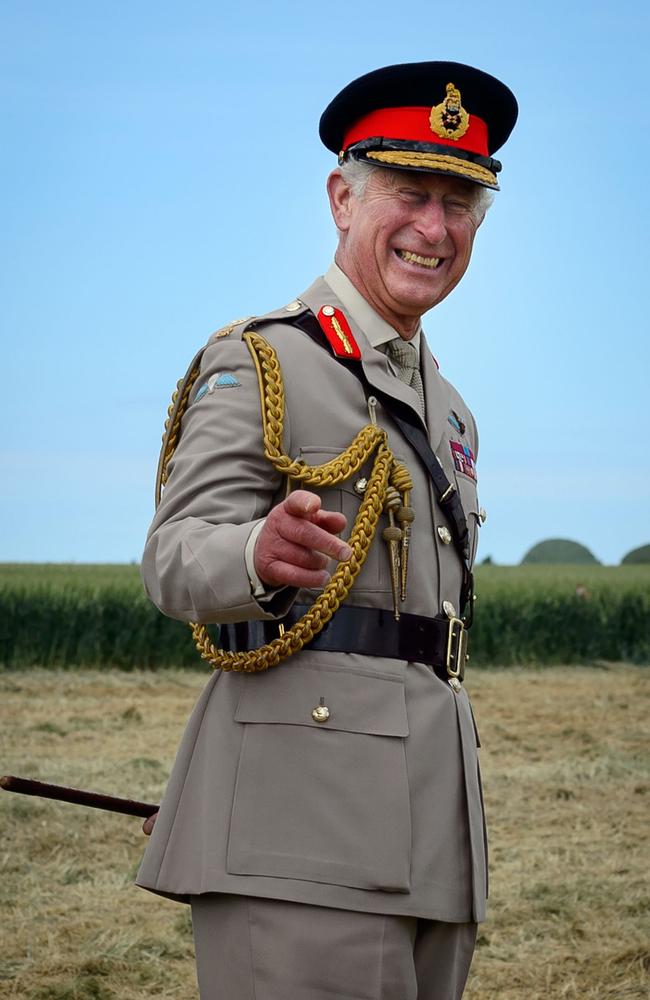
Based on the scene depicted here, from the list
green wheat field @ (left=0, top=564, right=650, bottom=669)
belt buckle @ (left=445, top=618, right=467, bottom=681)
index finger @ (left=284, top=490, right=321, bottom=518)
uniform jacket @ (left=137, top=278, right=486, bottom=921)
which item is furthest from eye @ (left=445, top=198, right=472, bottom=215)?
green wheat field @ (left=0, top=564, right=650, bottom=669)

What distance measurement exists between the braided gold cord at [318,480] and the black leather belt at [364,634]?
2cm

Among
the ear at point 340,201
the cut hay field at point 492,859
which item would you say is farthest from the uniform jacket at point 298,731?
the cut hay field at point 492,859

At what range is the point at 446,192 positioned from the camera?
7.51ft

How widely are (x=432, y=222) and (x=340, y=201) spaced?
0.18 metres

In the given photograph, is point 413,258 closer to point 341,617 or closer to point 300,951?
point 341,617

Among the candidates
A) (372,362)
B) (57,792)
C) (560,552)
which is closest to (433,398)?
(372,362)

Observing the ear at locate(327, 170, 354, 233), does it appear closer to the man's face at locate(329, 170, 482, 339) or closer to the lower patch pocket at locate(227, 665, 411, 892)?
the man's face at locate(329, 170, 482, 339)

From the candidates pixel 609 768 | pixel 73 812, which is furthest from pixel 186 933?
pixel 609 768

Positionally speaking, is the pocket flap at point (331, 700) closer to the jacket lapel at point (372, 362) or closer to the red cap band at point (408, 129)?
the jacket lapel at point (372, 362)

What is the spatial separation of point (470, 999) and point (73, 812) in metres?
2.63

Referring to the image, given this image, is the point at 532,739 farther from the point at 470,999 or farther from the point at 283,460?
the point at 283,460

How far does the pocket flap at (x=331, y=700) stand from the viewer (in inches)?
79.7

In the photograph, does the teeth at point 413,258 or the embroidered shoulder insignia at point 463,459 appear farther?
the embroidered shoulder insignia at point 463,459

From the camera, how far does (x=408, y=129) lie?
7.54 feet
